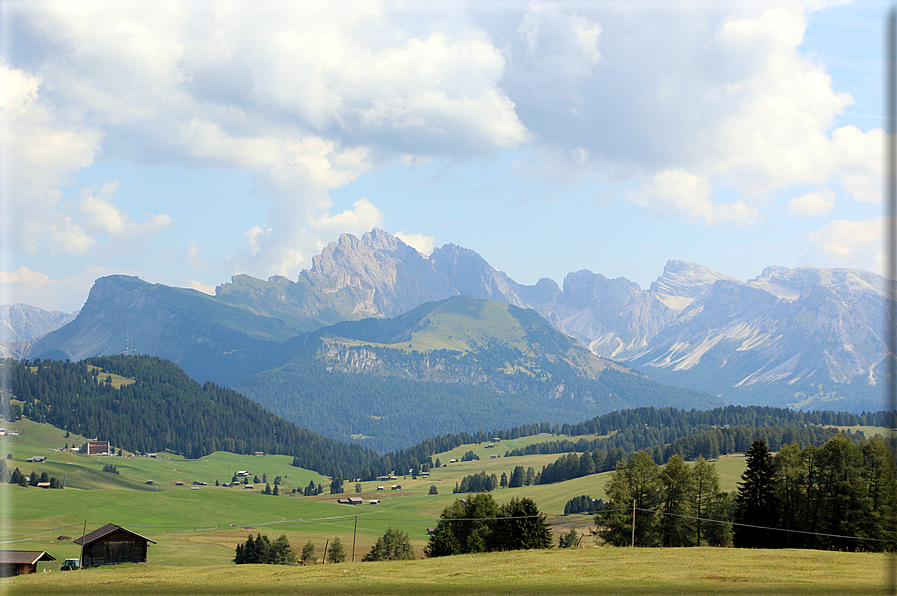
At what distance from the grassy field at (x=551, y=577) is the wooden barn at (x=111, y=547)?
27557mm

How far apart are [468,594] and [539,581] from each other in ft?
24.1

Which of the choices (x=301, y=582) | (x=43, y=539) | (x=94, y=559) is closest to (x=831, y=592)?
(x=301, y=582)

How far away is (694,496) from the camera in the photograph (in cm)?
9888

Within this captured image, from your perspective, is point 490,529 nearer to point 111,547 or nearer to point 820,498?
point 820,498

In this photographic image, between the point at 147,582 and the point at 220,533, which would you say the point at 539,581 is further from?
the point at 220,533

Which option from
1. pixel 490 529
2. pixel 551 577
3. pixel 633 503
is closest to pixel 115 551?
pixel 490 529

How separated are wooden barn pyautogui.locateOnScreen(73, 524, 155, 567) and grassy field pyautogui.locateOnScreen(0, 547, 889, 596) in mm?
27557

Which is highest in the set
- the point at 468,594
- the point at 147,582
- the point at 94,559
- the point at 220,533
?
the point at 468,594

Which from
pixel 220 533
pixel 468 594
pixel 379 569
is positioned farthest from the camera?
pixel 220 533

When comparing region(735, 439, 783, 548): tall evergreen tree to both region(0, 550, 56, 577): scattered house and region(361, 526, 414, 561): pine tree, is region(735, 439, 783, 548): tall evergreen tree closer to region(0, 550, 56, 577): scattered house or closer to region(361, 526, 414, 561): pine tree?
region(361, 526, 414, 561): pine tree

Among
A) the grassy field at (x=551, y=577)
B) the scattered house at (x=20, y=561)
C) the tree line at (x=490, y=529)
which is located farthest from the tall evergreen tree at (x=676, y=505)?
the scattered house at (x=20, y=561)

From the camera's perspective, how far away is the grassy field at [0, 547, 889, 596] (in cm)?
4534

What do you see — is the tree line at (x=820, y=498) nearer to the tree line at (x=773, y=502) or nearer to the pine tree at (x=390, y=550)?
the tree line at (x=773, y=502)

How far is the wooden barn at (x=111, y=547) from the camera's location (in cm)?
9188
